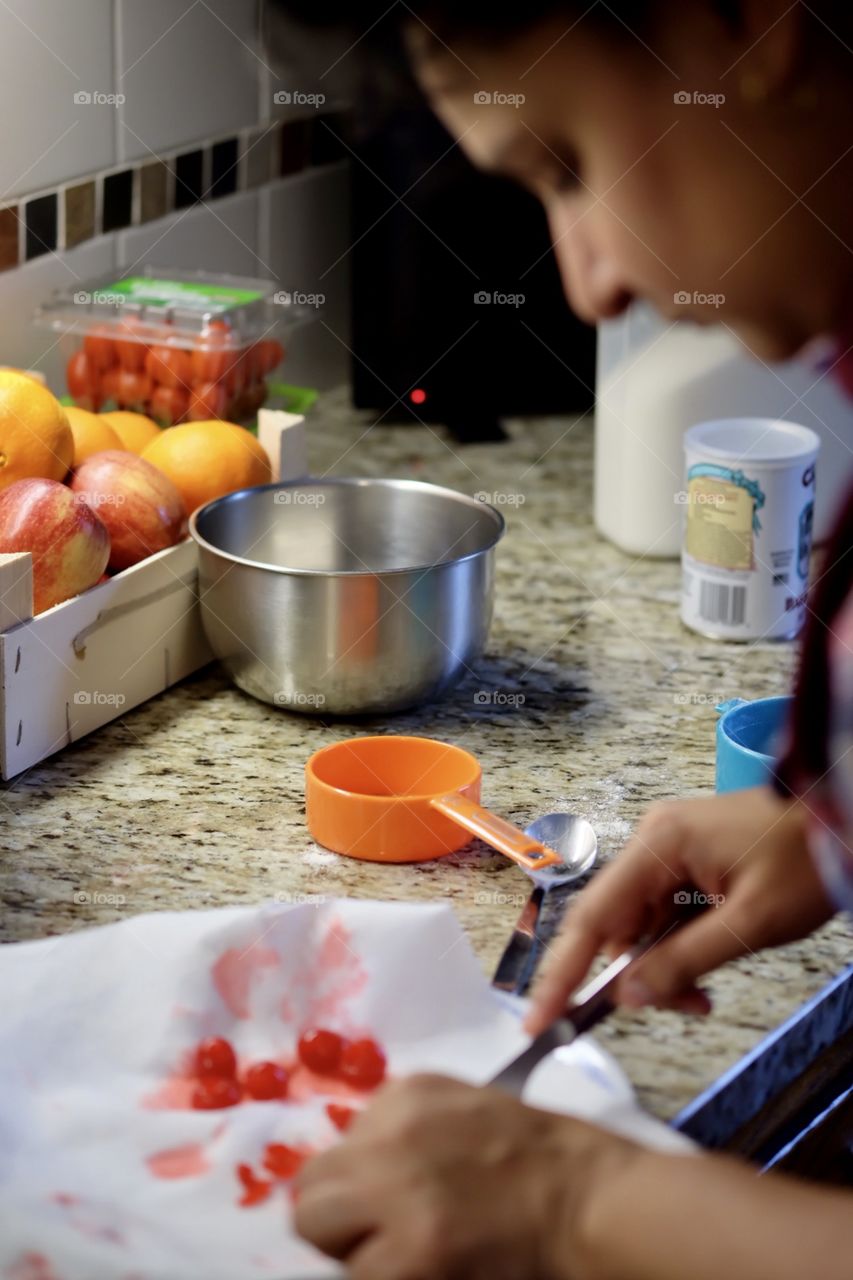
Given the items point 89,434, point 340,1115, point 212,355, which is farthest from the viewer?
point 212,355

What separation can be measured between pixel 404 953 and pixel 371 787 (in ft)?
0.72

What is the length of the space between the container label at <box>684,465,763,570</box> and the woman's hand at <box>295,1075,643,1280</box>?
71 cm

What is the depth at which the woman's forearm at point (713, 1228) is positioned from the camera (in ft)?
1.75

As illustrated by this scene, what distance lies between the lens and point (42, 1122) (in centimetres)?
68

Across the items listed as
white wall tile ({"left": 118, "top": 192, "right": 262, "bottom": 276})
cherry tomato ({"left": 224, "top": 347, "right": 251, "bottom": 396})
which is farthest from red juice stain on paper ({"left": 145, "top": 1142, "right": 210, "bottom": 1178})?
white wall tile ({"left": 118, "top": 192, "right": 262, "bottom": 276})

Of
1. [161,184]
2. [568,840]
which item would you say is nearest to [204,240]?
[161,184]

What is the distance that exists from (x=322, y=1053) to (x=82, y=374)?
785mm

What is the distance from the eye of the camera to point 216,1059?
73 centimetres

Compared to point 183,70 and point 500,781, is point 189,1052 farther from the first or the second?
point 183,70

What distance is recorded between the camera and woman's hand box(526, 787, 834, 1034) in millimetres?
717

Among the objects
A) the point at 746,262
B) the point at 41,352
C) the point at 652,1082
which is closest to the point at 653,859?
the point at 652,1082

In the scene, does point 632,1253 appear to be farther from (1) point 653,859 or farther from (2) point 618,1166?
(1) point 653,859

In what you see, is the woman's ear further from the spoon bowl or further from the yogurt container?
the yogurt container

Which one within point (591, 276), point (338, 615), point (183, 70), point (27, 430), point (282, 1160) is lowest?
point (282, 1160)
